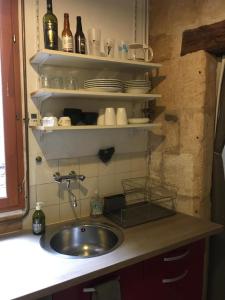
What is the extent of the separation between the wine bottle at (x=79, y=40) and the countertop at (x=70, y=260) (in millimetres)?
1093

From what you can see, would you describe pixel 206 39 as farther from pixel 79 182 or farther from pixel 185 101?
pixel 79 182

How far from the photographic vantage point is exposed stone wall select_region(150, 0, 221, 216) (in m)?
1.80

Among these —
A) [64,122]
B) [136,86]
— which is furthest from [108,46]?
[64,122]

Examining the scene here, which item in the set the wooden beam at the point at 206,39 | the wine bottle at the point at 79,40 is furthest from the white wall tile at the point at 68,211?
the wooden beam at the point at 206,39

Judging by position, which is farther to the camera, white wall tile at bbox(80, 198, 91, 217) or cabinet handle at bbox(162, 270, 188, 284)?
white wall tile at bbox(80, 198, 91, 217)

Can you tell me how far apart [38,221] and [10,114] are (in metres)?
0.63

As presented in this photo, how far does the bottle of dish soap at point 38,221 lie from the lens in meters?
1.61

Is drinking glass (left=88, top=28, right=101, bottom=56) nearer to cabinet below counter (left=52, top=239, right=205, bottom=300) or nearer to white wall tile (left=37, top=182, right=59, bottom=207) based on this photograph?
white wall tile (left=37, top=182, right=59, bottom=207)

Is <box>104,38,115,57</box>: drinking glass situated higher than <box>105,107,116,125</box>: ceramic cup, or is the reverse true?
<box>104,38,115,57</box>: drinking glass

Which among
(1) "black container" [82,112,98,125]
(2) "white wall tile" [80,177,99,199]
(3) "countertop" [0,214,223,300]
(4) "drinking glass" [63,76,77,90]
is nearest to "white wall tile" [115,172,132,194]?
(2) "white wall tile" [80,177,99,199]

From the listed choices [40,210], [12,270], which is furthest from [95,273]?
[40,210]

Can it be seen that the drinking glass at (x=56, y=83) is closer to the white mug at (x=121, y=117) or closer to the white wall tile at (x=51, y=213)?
the white mug at (x=121, y=117)

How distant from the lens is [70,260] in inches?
52.4

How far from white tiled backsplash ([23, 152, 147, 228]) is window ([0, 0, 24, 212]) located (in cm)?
9
